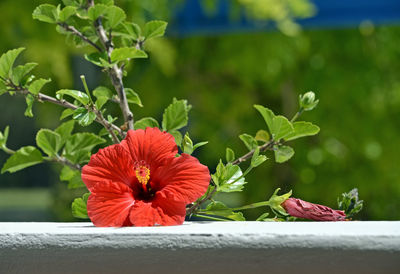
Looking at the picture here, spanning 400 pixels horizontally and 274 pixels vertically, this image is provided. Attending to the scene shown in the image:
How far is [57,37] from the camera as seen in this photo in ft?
16.4

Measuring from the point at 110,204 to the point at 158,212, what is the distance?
0.08 m

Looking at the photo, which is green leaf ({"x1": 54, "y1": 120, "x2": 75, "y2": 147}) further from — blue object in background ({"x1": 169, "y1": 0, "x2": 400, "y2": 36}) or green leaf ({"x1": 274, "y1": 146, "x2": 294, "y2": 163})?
blue object in background ({"x1": 169, "y1": 0, "x2": 400, "y2": 36})

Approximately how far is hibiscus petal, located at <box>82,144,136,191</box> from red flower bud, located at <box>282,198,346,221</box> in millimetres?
286

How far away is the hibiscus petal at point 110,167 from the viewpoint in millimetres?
1058

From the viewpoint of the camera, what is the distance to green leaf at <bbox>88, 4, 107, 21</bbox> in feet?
3.95

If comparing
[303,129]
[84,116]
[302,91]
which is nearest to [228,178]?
[303,129]

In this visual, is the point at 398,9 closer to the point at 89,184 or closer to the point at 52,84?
the point at 89,184

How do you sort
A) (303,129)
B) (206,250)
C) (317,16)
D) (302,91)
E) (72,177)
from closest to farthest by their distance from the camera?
(206,250), (303,129), (72,177), (317,16), (302,91)

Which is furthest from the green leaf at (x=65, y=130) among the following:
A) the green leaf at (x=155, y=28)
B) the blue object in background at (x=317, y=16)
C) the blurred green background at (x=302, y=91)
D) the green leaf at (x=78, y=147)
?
the blurred green background at (x=302, y=91)

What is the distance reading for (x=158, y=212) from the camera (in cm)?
103

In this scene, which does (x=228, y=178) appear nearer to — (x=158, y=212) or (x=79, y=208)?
(x=158, y=212)

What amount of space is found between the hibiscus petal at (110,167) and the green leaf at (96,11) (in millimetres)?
303

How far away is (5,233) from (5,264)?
0.04 meters

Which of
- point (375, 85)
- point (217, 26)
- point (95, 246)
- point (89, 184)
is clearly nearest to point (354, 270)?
point (95, 246)
